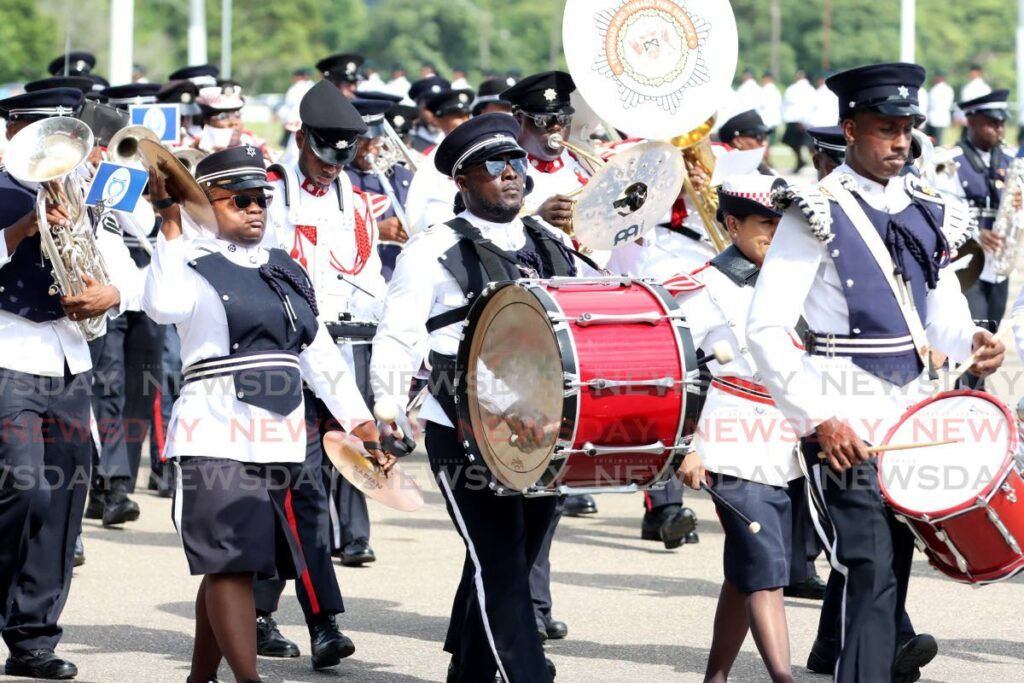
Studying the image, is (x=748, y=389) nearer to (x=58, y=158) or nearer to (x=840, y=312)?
(x=840, y=312)

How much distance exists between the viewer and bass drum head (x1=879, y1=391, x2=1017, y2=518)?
546 cm

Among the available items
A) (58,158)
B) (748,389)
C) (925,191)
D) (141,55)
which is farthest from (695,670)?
(141,55)

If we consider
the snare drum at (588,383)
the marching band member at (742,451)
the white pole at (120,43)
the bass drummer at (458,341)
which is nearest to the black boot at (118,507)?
the bass drummer at (458,341)

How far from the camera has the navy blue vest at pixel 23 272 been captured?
6996 millimetres

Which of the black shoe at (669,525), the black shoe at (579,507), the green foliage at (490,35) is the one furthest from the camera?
the green foliage at (490,35)

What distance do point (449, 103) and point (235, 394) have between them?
22.9ft

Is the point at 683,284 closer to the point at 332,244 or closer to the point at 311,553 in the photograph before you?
the point at 311,553

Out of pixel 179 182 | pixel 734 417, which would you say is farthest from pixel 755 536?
pixel 179 182

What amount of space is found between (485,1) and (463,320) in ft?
317

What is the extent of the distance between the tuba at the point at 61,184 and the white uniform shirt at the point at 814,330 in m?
2.51

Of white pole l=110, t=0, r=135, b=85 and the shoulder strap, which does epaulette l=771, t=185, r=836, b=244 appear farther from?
white pole l=110, t=0, r=135, b=85

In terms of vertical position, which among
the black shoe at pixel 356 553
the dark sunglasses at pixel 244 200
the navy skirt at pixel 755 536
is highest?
the dark sunglasses at pixel 244 200

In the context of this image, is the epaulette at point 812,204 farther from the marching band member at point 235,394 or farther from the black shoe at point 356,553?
the black shoe at point 356,553

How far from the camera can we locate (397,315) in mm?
6102
